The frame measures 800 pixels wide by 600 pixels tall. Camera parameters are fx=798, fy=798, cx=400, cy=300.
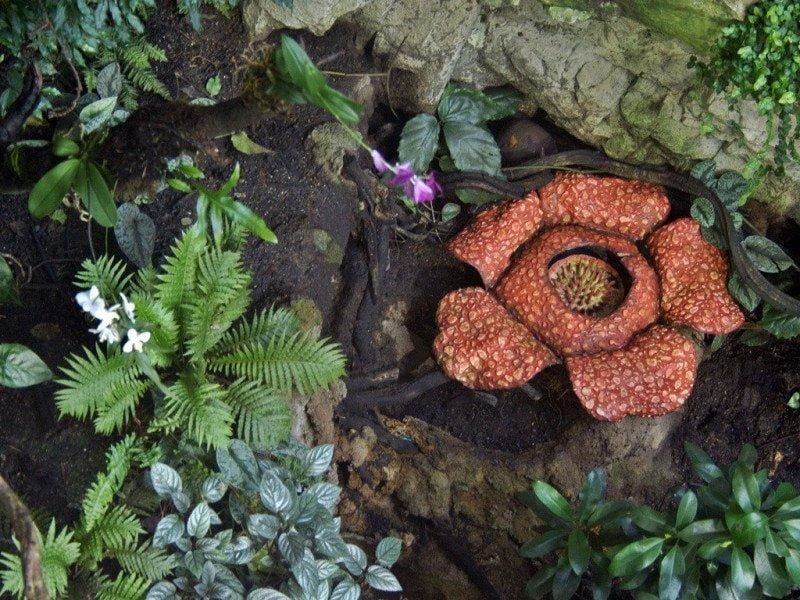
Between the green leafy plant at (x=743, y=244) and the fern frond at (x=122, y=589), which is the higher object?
the green leafy plant at (x=743, y=244)

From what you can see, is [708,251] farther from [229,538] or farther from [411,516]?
[229,538]

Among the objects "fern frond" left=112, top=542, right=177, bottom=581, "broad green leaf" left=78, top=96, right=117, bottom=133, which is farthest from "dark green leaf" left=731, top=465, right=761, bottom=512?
"broad green leaf" left=78, top=96, right=117, bottom=133

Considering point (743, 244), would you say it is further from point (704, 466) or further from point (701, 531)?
point (701, 531)

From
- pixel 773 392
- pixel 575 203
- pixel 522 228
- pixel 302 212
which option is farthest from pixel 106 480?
pixel 773 392

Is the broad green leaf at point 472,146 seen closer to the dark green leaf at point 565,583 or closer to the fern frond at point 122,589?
the dark green leaf at point 565,583

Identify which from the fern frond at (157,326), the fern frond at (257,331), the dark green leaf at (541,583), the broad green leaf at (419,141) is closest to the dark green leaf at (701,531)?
the dark green leaf at (541,583)
